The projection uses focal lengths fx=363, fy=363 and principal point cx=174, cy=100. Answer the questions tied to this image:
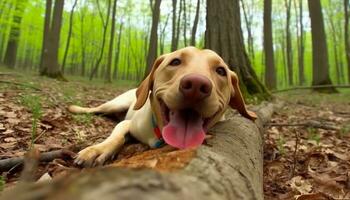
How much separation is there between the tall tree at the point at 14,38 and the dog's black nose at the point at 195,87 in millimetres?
23432

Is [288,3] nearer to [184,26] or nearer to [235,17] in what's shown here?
[184,26]

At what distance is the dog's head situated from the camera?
84.7 inches

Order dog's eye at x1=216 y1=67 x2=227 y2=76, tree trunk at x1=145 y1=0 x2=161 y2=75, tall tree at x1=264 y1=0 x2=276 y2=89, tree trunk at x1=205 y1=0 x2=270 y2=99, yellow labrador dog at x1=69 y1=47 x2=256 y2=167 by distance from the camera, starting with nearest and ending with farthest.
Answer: yellow labrador dog at x1=69 y1=47 x2=256 y2=167
dog's eye at x1=216 y1=67 x2=227 y2=76
tree trunk at x1=205 y1=0 x2=270 y2=99
tree trunk at x1=145 y1=0 x2=161 y2=75
tall tree at x1=264 y1=0 x2=276 y2=89

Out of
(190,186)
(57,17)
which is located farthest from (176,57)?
(57,17)

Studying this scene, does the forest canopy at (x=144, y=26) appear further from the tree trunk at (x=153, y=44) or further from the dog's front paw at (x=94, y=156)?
the dog's front paw at (x=94, y=156)

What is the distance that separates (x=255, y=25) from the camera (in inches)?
1638

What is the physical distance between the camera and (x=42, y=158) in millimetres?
2535

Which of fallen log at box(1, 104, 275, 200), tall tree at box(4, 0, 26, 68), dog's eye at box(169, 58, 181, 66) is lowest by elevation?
fallen log at box(1, 104, 275, 200)

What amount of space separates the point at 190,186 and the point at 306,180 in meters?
2.13

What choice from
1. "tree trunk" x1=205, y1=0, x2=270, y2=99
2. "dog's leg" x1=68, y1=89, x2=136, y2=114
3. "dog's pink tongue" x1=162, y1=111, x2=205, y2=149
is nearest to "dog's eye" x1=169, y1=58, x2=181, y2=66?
"dog's pink tongue" x1=162, y1=111, x2=205, y2=149

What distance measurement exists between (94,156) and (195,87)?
0.94 m

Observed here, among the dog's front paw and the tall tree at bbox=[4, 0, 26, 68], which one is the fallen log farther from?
the tall tree at bbox=[4, 0, 26, 68]

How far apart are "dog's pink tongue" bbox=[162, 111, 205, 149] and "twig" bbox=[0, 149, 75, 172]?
0.83 metres

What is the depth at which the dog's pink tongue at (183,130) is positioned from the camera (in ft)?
7.26
